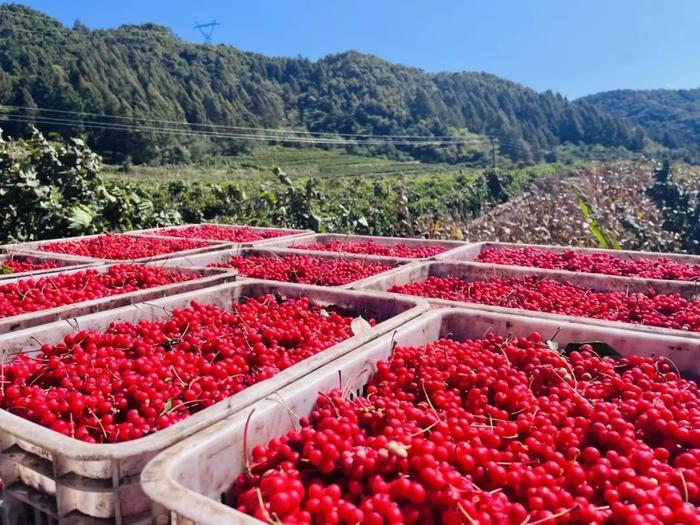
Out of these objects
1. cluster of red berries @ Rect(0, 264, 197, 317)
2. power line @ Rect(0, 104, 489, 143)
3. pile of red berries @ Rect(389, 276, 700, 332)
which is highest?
power line @ Rect(0, 104, 489, 143)

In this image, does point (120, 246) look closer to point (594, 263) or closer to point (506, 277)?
point (506, 277)

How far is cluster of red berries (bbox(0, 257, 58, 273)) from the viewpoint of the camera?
418 centimetres

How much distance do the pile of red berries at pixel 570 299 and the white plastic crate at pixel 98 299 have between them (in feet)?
4.02

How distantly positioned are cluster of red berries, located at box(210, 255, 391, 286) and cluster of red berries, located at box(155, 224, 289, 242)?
1579 millimetres

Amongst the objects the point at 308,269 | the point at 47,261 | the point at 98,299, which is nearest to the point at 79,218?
the point at 47,261

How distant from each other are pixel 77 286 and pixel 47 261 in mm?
1191

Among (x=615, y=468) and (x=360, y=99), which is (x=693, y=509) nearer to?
(x=615, y=468)

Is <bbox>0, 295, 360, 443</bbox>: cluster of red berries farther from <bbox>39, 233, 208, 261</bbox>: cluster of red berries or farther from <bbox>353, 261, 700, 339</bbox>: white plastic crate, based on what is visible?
<bbox>39, 233, 208, 261</bbox>: cluster of red berries

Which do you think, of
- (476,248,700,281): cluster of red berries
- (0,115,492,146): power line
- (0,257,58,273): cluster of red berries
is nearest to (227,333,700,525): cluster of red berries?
(476,248,700,281): cluster of red berries

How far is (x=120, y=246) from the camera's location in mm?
5250

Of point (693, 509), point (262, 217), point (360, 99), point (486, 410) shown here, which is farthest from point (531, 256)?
point (360, 99)

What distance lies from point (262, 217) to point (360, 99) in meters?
79.8

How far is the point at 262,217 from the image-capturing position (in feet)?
36.5

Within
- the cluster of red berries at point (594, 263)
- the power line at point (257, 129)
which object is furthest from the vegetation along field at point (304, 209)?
the power line at point (257, 129)
